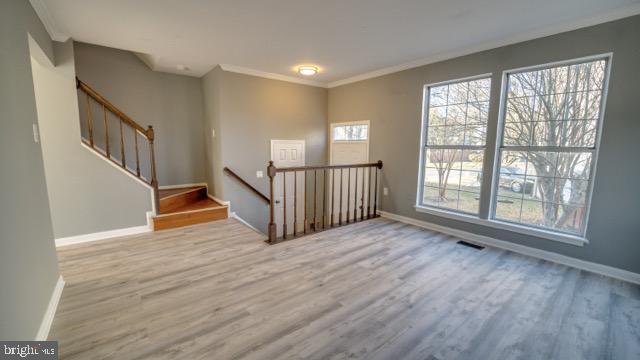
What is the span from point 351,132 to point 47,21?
4631 mm

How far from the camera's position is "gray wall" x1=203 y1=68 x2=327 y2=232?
182 inches

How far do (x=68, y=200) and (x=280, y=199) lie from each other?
3.18 metres

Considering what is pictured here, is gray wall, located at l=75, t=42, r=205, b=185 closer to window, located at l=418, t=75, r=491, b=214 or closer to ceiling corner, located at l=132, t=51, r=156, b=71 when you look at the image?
ceiling corner, located at l=132, t=51, r=156, b=71

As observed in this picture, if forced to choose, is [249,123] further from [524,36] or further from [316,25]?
[524,36]

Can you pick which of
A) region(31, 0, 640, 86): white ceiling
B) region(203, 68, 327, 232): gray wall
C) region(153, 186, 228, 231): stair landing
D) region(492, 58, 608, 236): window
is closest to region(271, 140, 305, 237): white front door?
region(203, 68, 327, 232): gray wall

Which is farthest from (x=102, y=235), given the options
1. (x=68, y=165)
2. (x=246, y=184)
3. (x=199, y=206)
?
(x=246, y=184)

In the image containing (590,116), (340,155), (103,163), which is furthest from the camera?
(340,155)

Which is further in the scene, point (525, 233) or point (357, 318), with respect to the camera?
point (525, 233)

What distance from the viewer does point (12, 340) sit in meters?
1.37

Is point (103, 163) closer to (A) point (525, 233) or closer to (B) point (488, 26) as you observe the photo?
(B) point (488, 26)

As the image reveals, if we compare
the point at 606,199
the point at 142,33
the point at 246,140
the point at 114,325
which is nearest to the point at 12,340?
the point at 114,325

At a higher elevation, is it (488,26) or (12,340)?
(488,26)

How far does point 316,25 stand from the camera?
2.93m

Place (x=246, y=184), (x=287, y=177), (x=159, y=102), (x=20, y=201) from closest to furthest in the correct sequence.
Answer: (x=20, y=201) → (x=246, y=184) → (x=159, y=102) → (x=287, y=177)
